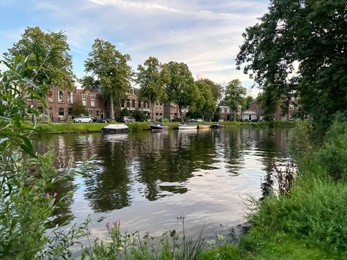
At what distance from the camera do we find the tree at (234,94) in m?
89.6

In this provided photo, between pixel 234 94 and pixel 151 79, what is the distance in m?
35.3

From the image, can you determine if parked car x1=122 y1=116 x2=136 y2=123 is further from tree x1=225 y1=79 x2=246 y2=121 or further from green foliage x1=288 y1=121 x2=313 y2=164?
green foliage x1=288 y1=121 x2=313 y2=164

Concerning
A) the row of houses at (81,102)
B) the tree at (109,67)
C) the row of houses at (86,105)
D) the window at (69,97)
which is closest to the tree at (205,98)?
the row of houses at (86,105)

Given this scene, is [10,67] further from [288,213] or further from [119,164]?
[119,164]

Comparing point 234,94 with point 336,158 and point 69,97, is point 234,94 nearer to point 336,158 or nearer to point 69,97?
point 69,97

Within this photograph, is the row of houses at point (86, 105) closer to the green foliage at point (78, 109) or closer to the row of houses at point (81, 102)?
the row of houses at point (81, 102)

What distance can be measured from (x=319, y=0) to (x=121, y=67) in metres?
47.2

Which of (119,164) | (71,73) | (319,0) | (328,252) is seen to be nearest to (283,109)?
(319,0)

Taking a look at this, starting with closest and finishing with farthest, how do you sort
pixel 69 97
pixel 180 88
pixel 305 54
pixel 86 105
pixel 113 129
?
pixel 305 54, pixel 113 129, pixel 69 97, pixel 86 105, pixel 180 88

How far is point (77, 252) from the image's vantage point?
243 inches

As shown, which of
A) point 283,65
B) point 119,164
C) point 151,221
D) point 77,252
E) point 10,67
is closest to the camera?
point 10,67

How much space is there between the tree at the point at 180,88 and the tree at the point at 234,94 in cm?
2092

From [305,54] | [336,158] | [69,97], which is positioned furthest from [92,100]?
[336,158]

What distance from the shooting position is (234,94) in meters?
89.9
